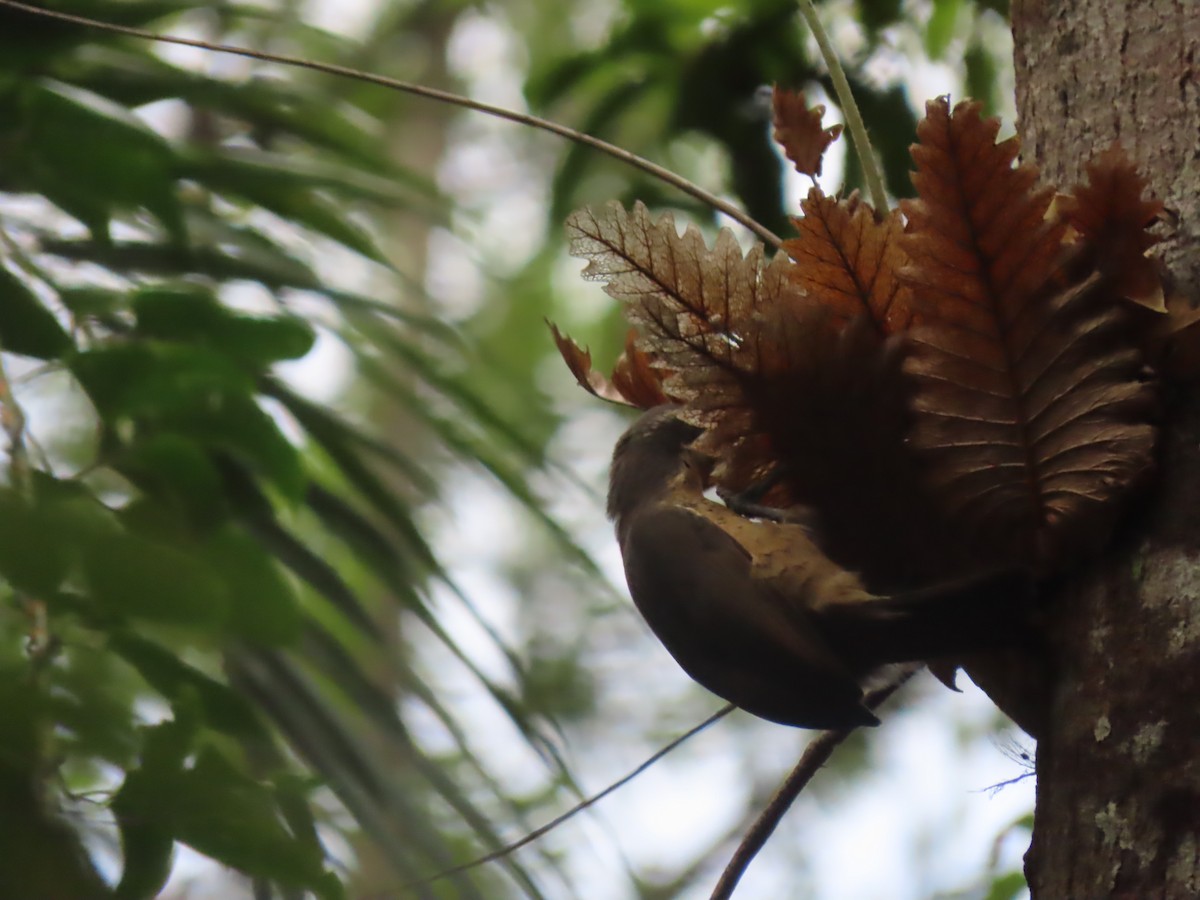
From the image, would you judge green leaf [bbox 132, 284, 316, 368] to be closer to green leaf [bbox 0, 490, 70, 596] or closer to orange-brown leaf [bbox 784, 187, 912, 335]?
green leaf [bbox 0, 490, 70, 596]

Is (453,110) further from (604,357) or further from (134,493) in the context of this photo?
(134,493)

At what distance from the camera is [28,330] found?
59.9 inches

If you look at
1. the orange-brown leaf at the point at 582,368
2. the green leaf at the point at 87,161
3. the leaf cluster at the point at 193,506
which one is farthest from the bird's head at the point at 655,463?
the green leaf at the point at 87,161

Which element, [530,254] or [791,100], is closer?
[791,100]

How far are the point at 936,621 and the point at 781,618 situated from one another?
0.22 m

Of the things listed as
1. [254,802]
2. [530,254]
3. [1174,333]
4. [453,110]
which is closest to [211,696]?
[254,802]

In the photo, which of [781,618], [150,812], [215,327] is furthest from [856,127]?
[150,812]

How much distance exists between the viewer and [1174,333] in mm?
1164

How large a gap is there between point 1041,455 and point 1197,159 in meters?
0.31

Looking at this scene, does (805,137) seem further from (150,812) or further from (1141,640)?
(150,812)

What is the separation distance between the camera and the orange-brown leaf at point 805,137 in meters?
1.40

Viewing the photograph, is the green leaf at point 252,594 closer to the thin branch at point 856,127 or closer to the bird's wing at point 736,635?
the bird's wing at point 736,635

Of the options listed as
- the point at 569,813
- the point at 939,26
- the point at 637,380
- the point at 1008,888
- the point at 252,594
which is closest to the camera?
the point at 252,594

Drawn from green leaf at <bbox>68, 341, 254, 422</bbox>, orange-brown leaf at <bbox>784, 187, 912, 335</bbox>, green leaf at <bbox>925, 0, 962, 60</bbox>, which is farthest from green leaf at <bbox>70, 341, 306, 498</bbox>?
green leaf at <bbox>925, 0, 962, 60</bbox>
